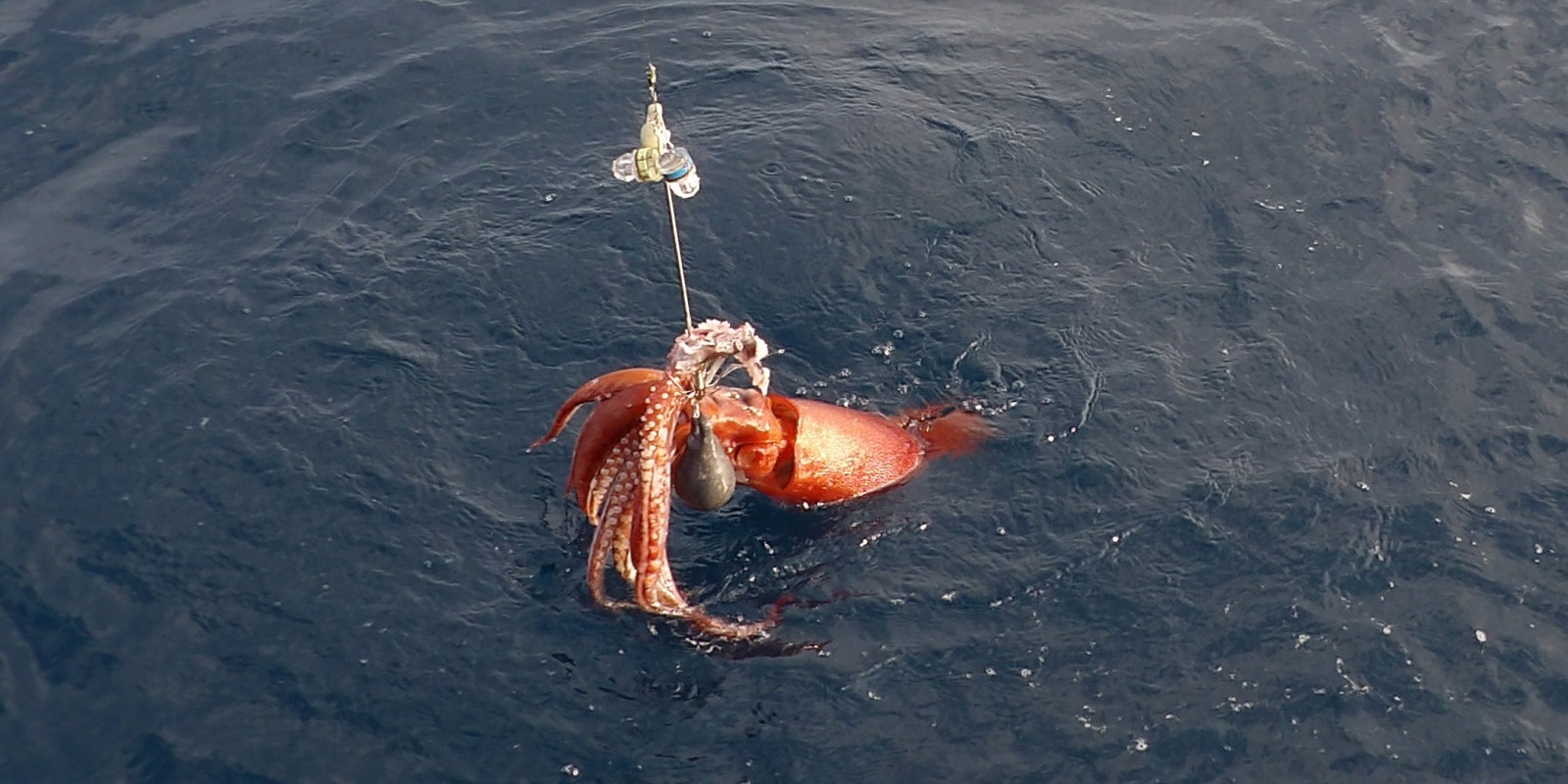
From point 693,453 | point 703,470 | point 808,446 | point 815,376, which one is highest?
point 693,453

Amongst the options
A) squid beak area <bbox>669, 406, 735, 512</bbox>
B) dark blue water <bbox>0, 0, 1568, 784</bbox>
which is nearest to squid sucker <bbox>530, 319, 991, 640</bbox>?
squid beak area <bbox>669, 406, 735, 512</bbox>

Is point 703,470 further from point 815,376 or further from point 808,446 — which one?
point 815,376

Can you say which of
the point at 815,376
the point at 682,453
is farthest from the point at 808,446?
the point at 815,376

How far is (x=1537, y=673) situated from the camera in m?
12.2

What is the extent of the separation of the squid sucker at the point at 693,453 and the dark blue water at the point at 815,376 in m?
0.57

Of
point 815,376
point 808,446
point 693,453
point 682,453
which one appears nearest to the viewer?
point 693,453

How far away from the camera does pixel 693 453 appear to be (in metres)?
11.4

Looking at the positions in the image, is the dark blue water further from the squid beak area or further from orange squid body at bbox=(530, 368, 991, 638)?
the squid beak area

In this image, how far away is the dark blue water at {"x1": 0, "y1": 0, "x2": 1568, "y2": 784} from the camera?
39.1 feet

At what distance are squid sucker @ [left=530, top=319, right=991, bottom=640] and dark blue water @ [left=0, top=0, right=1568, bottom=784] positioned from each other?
0.57 metres

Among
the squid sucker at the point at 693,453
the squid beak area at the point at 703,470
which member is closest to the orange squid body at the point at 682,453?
the squid sucker at the point at 693,453

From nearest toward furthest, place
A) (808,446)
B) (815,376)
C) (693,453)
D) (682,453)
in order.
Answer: (693,453), (682,453), (808,446), (815,376)

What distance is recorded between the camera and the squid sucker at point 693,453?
36.9 feet

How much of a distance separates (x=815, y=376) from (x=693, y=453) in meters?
3.66
